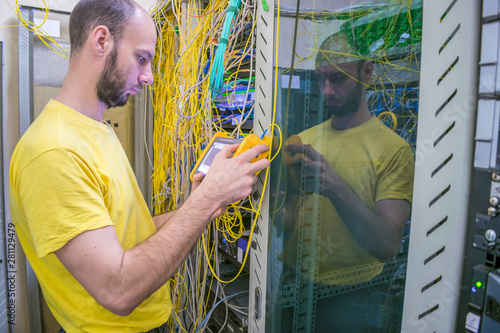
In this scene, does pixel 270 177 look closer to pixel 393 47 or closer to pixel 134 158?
pixel 393 47

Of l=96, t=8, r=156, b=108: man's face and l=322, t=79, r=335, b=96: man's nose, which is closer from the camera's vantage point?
l=322, t=79, r=335, b=96: man's nose

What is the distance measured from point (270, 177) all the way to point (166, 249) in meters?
0.34

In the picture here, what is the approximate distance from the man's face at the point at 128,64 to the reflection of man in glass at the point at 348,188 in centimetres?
57

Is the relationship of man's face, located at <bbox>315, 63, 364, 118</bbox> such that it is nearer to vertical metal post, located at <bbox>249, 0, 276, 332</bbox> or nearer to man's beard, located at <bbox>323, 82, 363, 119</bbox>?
man's beard, located at <bbox>323, 82, 363, 119</bbox>

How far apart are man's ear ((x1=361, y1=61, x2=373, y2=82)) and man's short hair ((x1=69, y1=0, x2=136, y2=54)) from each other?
736mm

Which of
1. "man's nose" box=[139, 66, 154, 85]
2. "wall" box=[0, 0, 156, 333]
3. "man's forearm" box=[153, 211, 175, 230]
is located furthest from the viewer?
"wall" box=[0, 0, 156, 333]

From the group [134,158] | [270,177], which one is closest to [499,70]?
[270,177]

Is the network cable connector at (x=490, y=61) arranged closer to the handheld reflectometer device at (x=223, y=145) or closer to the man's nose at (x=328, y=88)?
the man's nose at (x=328, y=88)

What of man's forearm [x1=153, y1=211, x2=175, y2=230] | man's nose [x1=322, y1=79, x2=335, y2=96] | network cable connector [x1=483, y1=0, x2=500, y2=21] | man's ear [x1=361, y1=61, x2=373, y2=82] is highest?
network cable connector [x1=483, y1=0, x2=500, y2=21]

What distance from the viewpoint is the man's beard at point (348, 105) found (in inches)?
29.2

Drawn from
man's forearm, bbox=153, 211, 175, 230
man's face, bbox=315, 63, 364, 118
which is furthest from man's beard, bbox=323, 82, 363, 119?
man's forearm, bbox=153, 211, 175, 230

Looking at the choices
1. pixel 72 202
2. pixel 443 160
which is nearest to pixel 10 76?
pixel 72 202

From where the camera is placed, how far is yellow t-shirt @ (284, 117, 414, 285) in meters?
0.68

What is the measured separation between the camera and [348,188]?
0.79m
